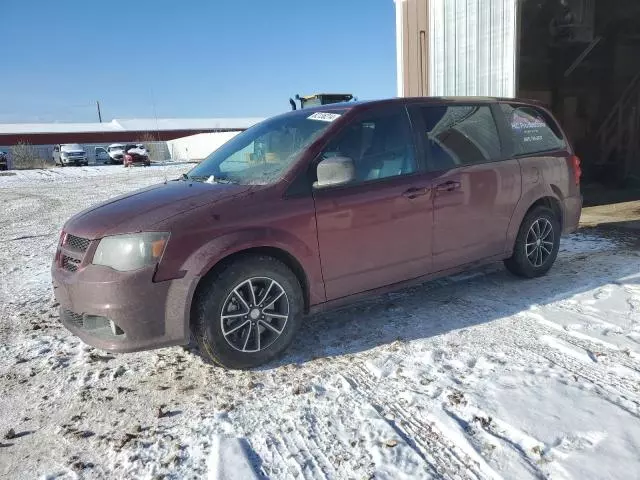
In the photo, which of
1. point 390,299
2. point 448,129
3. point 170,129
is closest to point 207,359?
point 390,299

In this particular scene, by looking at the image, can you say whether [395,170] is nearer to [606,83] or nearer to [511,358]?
[511,358]

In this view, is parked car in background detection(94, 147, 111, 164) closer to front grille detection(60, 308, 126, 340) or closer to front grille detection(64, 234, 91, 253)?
front grille detection(64, 234, 91, 253)

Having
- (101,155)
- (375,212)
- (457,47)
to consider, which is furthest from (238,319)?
(101,155)

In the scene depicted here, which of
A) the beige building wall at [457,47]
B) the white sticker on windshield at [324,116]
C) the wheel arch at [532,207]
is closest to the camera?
the white sticker on windshield at [324,116]

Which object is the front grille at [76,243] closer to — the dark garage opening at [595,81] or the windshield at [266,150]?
the windshield at [266,150]

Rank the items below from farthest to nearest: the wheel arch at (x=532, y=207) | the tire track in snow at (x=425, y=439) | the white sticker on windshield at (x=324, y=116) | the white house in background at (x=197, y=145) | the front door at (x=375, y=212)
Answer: the white house in background at (x=197, y=145) → the wheel arch at (x=532, y=207) → the white sticker on windshield at (x=324, y=116) → the front door at (x=375, y=212) → the tire track in snow at (x=425, y=439)

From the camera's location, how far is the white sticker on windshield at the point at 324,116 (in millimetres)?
4043

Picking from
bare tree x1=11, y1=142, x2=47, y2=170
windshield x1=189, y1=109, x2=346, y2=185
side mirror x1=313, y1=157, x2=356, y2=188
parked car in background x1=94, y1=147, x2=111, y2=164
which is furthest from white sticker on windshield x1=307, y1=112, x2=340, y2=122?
parked car in background x1=94, y1=147, x2=111, y2=164

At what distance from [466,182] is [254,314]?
7.18 ft

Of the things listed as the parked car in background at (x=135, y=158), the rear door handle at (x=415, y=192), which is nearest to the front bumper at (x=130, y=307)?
the rear door handle at (x=415, y=192)

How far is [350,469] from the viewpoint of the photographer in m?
2.47

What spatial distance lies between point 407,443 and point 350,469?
34 centimetres

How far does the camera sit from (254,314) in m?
3.52

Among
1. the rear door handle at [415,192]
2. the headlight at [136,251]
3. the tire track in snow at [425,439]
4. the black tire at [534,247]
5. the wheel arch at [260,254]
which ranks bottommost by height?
the tire track in snow at [425,439]
